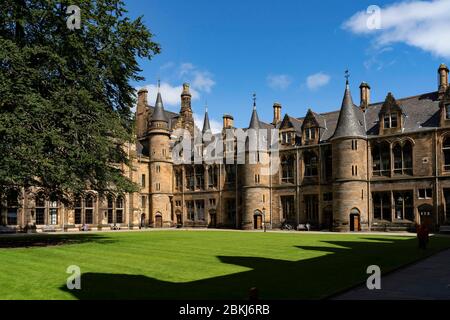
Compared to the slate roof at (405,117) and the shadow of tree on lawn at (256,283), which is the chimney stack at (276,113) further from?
the shadow of tree on lawn at (256,283)

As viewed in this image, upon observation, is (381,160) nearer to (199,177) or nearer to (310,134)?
(310,134)

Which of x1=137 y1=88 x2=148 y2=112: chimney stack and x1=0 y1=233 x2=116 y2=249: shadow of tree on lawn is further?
x1=137 y1=88 x2=148 y2=112: chimney stack

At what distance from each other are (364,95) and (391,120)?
6631 millimetres

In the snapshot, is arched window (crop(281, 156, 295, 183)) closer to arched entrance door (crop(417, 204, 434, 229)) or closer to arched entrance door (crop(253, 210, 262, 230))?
arched entrance door (crop(253, 210, 262, 230))

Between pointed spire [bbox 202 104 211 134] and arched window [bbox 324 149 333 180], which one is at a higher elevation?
pointed spire [bbox 202 104 211 134]

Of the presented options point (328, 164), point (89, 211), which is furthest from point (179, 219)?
point (328, 164)

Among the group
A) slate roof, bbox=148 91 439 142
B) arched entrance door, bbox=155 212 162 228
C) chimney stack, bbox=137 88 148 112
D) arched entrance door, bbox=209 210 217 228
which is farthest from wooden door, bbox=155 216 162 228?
slate roof, bbox=148 91 439 142

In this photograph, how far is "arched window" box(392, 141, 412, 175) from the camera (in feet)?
138

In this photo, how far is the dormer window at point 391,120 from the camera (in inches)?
1703

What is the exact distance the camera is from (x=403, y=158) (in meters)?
42.4

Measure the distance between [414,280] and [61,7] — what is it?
21651mm

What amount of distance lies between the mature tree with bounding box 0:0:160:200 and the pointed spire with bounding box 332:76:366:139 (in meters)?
23.2

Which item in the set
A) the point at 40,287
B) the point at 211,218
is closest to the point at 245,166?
the point at 211,218

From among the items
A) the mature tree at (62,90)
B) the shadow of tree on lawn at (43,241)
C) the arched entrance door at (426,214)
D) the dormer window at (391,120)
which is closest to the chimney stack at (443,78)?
the dormer window at (391,120)
